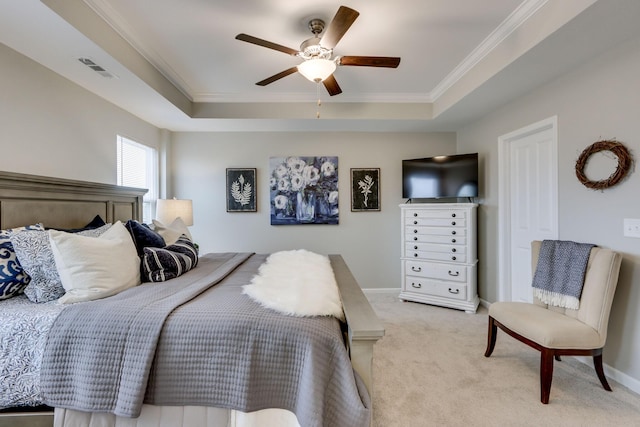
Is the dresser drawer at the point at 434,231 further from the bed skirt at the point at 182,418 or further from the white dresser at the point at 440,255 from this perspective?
the bed skirt at the point at 182,418

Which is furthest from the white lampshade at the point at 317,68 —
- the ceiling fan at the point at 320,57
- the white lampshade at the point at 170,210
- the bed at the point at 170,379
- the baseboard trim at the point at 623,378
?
the baseboard trim at the point at 623,378

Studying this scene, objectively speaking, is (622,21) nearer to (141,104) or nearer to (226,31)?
(226,31)

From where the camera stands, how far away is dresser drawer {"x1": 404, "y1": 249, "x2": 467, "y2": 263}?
11.6ft

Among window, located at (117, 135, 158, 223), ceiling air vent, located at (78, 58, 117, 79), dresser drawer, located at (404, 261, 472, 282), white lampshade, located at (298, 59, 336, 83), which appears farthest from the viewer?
dresser drawer, located at (404, 261, 472, 282)

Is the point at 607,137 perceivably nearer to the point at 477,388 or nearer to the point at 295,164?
the point at 477,388

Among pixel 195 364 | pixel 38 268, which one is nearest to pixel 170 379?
pixel 195 364

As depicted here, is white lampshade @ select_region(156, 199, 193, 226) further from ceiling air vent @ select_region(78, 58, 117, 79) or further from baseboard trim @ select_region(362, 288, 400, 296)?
baseboard trim @ select_region(362, 288, 400, 296)

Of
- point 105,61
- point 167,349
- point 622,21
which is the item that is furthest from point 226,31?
point 622,21

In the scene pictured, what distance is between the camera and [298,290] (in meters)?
1.53

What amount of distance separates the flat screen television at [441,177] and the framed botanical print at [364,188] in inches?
15.7

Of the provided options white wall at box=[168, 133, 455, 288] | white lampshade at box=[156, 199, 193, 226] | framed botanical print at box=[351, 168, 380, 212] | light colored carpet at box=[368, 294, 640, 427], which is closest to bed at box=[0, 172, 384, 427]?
light colored carpet at box=[368, 294, 640, 427]

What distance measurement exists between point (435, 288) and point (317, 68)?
2965 mm

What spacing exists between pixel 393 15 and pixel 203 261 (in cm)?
257

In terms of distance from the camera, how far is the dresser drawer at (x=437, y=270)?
3527mm
